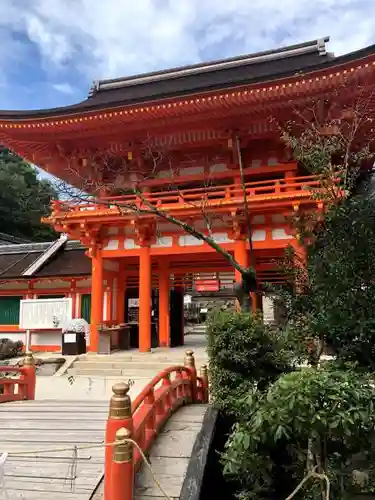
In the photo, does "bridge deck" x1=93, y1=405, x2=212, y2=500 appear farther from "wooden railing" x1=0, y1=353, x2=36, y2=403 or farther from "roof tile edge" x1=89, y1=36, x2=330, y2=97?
"roof tile edge" x1=89, y1=36, x2=330, y2=97

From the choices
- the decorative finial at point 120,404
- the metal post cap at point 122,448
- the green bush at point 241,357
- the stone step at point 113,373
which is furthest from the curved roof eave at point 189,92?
the metal post cap at point 122,448

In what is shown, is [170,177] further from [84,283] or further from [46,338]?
[46,338]

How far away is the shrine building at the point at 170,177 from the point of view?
11.3m

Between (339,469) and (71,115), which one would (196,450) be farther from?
(71,115)

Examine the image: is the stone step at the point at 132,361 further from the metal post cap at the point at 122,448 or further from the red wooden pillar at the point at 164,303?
the metal post cap at the point at 122,448

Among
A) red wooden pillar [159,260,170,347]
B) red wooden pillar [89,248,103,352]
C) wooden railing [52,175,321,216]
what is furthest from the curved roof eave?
red wooden pillar [159,260,170,347]

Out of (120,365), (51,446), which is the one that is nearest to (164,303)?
(120,365)

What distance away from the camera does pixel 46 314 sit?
46.5 feet

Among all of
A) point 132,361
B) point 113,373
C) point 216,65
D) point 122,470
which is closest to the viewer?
point 122,470

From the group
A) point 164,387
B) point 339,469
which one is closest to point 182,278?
point 164,387

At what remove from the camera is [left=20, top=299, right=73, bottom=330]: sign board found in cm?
1404

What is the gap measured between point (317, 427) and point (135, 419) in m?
2.51

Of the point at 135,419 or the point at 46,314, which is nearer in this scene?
the point at 135,419

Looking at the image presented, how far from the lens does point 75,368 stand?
12.3 m
